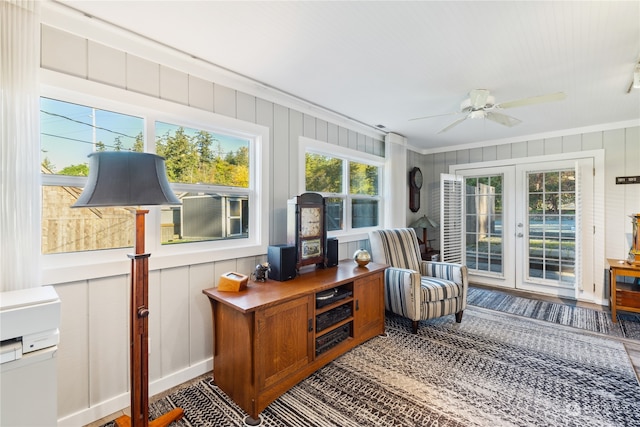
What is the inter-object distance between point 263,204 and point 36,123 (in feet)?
5.06

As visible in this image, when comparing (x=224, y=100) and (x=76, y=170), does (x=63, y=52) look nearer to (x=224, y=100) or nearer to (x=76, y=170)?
(x=76, y=170)

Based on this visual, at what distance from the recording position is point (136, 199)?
56.0 inches

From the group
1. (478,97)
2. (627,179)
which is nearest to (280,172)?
(478,97)

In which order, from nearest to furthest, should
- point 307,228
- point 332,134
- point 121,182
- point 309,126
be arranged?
point 121,182 < point 307,228 < point 309,126 < point 332,134

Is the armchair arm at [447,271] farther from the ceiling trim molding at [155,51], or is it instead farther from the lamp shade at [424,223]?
the ceiling trim molding at [155,51]

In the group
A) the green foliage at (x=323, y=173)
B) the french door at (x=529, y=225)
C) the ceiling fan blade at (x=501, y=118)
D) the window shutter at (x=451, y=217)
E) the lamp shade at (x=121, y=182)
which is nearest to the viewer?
the lamp shade at (x=121, y=182)

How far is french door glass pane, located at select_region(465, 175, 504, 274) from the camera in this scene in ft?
15.6

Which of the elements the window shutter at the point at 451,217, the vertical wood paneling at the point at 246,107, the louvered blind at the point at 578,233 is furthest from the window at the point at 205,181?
the louvered blind at the point at 578,233

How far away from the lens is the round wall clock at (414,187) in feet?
16.5

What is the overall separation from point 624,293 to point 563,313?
610 millimetres

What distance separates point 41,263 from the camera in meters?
1.56

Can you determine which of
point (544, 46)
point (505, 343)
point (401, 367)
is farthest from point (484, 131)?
point (401, 367)

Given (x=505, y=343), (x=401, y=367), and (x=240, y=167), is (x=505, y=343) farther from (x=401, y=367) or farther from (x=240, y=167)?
(x=240, y=167)

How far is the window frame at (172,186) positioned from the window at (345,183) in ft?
2.03
